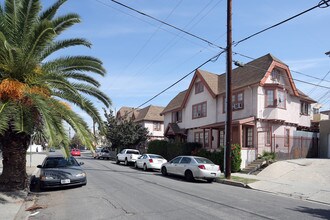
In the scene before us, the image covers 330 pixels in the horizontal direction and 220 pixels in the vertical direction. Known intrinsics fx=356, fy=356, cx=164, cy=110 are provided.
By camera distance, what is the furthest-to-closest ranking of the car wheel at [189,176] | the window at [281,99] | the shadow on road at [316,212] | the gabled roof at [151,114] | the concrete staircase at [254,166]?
the gabled roof at [151,114] → the window at [281,99] → the concrete staircase at [254,166] → the car wheel at [189,176] → the shadow on road at [316,212]

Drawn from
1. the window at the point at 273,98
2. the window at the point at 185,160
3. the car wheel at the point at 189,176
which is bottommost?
the car wheel at the point at 189,176

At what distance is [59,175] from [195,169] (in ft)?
25.5

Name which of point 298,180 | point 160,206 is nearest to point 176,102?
point 298,180

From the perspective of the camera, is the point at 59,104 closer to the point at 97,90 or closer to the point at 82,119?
the point at 82,119

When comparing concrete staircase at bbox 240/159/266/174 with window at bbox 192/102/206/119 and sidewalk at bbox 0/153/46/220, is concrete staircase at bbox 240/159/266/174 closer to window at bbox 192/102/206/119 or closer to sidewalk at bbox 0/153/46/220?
window at bbox 192/102/206/119

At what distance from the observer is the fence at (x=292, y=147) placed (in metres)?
27.2

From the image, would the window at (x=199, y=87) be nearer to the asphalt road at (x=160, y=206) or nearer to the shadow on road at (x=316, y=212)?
the asphalt road at (x=160, y=206)

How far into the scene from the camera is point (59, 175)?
46.0 ft

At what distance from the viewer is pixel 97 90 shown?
1485 centimetres

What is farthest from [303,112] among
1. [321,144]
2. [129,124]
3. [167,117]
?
[129,124]

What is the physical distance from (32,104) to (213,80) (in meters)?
25.3

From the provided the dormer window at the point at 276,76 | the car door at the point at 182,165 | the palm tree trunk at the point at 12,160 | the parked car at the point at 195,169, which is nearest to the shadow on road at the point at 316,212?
the parked car at the point at 195,169

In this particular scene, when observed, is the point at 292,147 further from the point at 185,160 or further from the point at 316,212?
the point at 316,212

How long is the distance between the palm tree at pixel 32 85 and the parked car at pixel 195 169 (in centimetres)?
723
